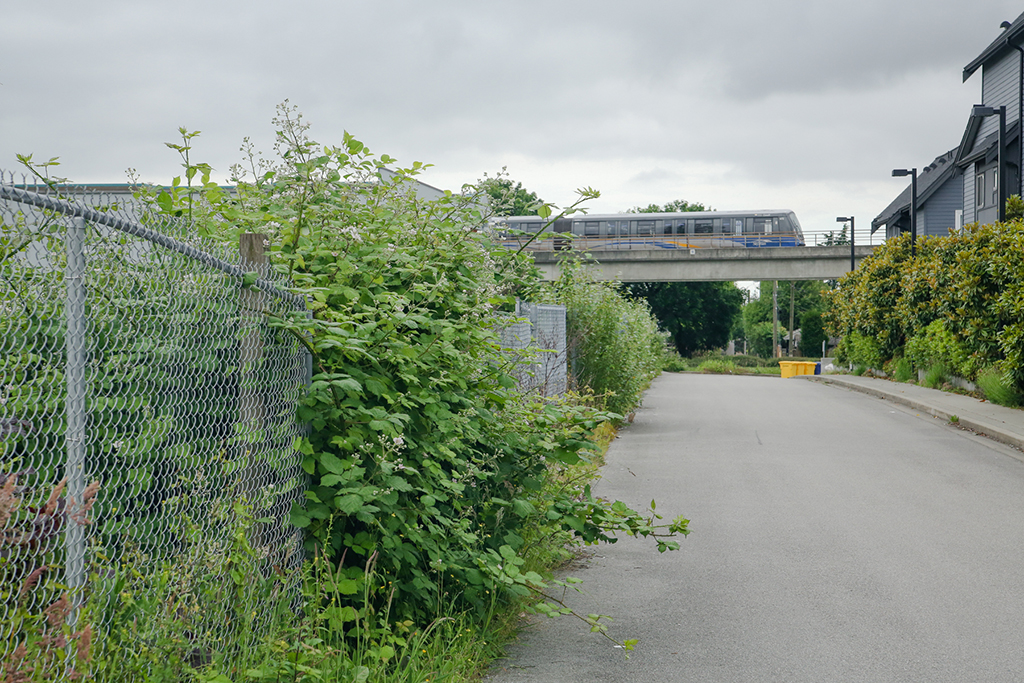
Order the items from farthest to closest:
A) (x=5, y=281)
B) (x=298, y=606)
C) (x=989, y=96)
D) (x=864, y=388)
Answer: (x=989, y=96), (x=864, y=388), (x=298, y=606), (x=5, y=281)

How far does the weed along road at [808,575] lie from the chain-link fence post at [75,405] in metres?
2.19

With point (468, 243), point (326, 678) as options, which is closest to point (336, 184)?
point (468, 243)

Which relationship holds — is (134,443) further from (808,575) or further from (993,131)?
(993,131)

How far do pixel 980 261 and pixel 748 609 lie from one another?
14.0 meters

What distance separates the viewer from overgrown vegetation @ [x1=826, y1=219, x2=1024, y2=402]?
15125mm

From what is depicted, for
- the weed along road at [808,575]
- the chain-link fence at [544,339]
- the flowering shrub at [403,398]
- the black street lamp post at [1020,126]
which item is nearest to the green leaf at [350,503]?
the flowering shrub at [403,398]

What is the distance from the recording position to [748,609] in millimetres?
5238

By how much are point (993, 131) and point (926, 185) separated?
14354mm

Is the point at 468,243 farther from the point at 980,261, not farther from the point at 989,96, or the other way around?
the point at 989,96

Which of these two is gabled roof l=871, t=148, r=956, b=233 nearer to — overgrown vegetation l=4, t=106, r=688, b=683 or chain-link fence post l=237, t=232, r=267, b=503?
overgrown vegetation l=4, t=106, r=688, b=683

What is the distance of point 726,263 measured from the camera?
4503 centimetres

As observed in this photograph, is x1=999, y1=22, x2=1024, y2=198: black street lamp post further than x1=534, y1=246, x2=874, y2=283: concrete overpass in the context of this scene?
No

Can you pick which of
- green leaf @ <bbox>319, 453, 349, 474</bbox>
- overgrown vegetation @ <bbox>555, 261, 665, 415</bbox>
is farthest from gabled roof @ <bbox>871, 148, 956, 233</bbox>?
green leaf @ <bbox>319, 453, 349, 474</bbox>

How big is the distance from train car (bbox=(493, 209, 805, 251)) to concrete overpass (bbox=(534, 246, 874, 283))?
3631 mm
